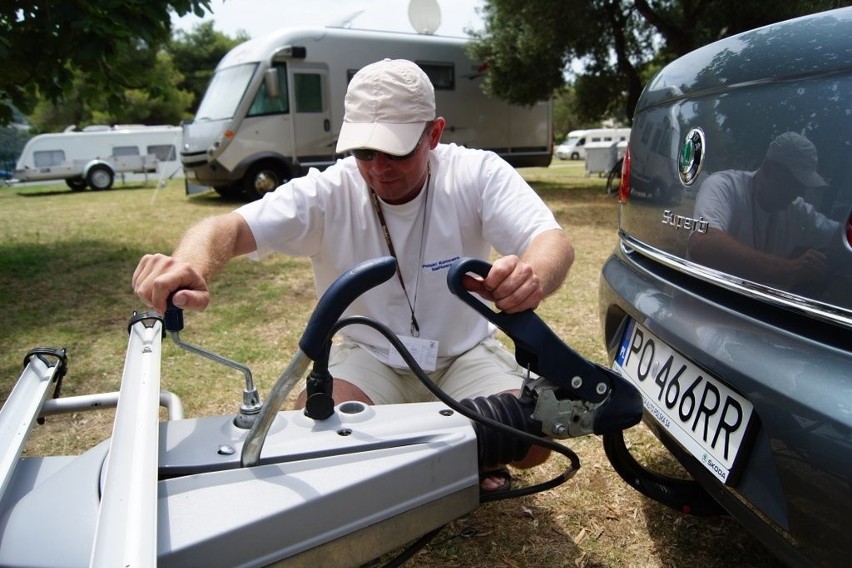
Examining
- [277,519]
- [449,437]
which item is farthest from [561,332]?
[277,519]

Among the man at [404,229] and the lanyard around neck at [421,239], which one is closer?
the man at [404,229]

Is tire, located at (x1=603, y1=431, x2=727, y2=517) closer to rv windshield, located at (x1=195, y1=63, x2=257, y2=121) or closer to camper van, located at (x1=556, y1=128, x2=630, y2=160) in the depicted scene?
rv windshield, located at (x1=195, y1=63, x2=257, y2=121)

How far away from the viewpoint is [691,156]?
1.67 meters

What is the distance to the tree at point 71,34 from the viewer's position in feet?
16.9

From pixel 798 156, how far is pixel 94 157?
70.1 feet

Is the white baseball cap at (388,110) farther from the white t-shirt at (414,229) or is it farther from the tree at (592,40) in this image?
the tree at (592,40)

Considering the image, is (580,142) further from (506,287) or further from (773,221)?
(506,287)

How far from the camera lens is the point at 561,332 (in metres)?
4.08

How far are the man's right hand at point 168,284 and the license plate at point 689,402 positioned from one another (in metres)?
1.16

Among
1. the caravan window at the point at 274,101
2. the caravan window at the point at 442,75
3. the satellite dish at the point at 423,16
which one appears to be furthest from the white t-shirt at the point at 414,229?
the satellite dish at the point at 423,16

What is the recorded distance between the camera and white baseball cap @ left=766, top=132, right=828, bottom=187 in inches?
48.8

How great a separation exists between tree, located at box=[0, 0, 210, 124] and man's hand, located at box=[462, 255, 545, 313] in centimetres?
500

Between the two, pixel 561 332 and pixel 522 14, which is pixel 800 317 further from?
pixel 522 14

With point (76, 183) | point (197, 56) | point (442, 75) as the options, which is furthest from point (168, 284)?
point (197, 56)
